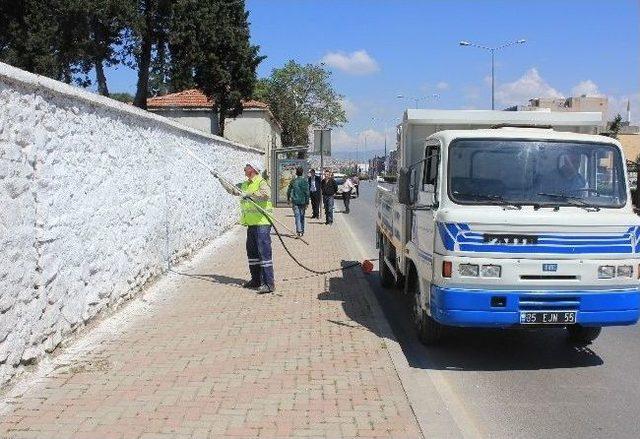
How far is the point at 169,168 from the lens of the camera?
11953 millimetres

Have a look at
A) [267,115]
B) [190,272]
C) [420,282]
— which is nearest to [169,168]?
[190,272]

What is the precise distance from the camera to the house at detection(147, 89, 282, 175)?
4419 cm

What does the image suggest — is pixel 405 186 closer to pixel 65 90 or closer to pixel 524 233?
pixel 524 233

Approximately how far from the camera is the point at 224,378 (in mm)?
6039

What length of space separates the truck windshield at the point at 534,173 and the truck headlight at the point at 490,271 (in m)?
0.72

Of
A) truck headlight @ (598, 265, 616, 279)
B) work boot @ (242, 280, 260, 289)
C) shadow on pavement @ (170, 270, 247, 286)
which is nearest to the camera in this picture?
truck headlight @ (598, 265, 616, 279)

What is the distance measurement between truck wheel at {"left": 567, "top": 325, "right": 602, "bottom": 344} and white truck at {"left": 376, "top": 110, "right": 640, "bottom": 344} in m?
0.01

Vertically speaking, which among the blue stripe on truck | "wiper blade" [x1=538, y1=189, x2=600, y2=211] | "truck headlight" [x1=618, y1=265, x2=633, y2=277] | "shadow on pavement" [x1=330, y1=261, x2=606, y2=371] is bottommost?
"shadow on pavement" [x1=330, y1=261, x2=606, y2=371]

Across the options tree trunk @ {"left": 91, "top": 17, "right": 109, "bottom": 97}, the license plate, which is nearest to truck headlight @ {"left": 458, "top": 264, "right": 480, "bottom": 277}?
the license plate

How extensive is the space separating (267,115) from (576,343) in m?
40.6

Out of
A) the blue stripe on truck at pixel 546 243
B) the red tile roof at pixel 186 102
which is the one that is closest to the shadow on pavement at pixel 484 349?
the blue stripe on truck at pixel 546 243

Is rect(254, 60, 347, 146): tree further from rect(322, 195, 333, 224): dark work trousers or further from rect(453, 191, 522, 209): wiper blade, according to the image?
rect(453, 191, 522, 209): wiper blade

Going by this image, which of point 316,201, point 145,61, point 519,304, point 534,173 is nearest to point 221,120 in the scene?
point 145,61

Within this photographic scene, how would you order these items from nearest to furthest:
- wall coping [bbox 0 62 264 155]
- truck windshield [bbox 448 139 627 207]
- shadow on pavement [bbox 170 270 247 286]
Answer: wall coping [bbox 0 62 264 155] < truck windshield [bbox 448 139 627 207] < shadow on pavement [bbox 170 270 247 286]
